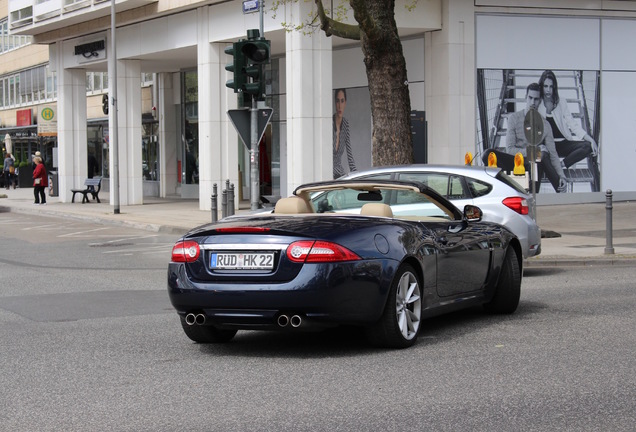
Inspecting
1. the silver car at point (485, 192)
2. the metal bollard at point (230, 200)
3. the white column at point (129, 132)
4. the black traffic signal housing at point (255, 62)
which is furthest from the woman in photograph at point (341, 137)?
the silver car at point (485, 192)

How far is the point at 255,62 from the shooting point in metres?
17.6

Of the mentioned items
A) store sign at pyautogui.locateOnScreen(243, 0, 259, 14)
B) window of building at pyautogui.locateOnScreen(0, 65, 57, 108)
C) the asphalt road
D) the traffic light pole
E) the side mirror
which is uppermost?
window of building at pyautogui.locateOnScreen(0, 65, 57, 108)

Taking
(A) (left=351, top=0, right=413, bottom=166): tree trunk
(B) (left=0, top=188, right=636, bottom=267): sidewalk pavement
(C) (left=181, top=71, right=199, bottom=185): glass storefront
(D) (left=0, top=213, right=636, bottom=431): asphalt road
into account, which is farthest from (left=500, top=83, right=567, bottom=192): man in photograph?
(D) (left=0, top=213, right=636, bottom=431): asphalt road

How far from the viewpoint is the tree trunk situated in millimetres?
19375

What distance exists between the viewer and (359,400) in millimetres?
6641

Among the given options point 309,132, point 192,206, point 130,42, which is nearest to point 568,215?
point 309,132

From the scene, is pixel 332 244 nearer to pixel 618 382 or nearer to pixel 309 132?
pixel 618 382

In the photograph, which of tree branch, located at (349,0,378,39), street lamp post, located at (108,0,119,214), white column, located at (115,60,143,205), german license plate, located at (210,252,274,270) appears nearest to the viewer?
german license plate, located at (210,252,274,270)

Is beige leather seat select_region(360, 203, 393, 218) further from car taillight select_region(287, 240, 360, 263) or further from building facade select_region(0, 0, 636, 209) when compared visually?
building facade select_region(0, 0, 636, 209)

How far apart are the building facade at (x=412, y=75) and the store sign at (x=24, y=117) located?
87.9 feet

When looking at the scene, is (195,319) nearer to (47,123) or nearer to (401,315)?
(401,315)

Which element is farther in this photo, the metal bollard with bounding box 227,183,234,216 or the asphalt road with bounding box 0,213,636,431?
the metal bollard with bounding box 227,183,234,216

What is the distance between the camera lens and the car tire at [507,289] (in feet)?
34.1

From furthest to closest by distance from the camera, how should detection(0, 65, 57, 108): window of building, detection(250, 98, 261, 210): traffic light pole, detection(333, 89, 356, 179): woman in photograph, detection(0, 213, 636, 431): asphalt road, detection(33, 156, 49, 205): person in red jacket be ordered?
detection(0, 65, 57, 108): window of building → detection(33, 156, 49, 205): person in red jacket → detection(333, 89, 356, 179): woman in photograph → detection(250, 98, 261, 210): traffic light pole → detection(0, 213, 636, 431): asphalt road
